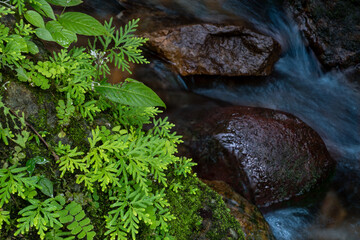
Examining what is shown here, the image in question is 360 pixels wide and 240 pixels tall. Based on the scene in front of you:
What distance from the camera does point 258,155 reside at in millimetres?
4508

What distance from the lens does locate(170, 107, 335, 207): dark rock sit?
4.45m

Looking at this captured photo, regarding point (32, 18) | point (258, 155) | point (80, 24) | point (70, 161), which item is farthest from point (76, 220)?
point (258, 155)

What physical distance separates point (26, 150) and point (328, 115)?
5918 millimetres

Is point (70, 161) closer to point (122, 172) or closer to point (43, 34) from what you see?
point (122, 172)

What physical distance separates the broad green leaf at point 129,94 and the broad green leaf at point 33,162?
0.64 metres

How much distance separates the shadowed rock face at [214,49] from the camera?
19.7 feet

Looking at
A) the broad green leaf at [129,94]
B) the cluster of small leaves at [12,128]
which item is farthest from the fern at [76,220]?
the broad green leaf at [129,94]

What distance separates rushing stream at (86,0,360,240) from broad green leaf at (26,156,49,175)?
3.62 meters

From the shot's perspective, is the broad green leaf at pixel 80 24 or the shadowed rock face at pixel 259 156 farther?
the shadowed rock face at pixel 259 156

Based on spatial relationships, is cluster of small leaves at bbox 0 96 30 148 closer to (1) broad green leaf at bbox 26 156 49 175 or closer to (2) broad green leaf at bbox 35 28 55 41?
(1) broad green leaf at bbox 26 156 49 175

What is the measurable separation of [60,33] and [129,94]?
0.65 metres

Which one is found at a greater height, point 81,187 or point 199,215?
point 81,187

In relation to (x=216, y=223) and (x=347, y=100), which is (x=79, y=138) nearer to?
(x=216, y=223)

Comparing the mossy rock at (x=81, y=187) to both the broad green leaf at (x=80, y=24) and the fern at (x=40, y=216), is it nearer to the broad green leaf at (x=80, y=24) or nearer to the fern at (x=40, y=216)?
the fern at (x=40, y=216)
